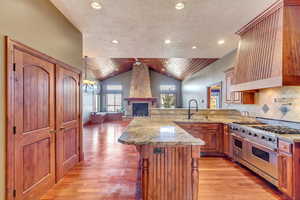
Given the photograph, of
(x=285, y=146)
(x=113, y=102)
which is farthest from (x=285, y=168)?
(x=113, y=102)

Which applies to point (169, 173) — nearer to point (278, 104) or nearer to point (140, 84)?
point (278, 104)

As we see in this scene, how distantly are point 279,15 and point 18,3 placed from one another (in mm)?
3491

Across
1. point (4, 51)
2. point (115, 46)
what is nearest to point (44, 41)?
point (4, 51)

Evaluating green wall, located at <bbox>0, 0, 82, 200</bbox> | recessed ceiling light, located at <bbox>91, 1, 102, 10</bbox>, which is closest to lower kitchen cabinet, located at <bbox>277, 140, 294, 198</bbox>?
recessed ceiling light, located at <bbox>91, 1, 102, 10</bbox>

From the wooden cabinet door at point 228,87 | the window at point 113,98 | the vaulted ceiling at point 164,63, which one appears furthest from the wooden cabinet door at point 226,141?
the window at point 113,98

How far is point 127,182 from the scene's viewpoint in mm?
2570

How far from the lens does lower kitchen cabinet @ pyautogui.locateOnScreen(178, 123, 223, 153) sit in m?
3.63

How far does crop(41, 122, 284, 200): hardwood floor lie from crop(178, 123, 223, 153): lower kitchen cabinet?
0.25 metres

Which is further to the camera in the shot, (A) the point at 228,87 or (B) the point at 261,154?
(A) the point at 228,87

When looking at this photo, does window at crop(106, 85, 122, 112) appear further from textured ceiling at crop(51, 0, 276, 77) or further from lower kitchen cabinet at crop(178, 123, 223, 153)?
lower kitchen cabinet at crop(178, 123, 223, 153)

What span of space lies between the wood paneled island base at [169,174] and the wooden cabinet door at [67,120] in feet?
5.60

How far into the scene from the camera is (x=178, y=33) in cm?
334

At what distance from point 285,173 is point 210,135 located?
1.61 m

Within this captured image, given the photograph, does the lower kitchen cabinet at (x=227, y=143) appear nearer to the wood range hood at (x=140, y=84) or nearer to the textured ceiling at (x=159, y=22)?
the textured ceiling at (x=159, y=22)
